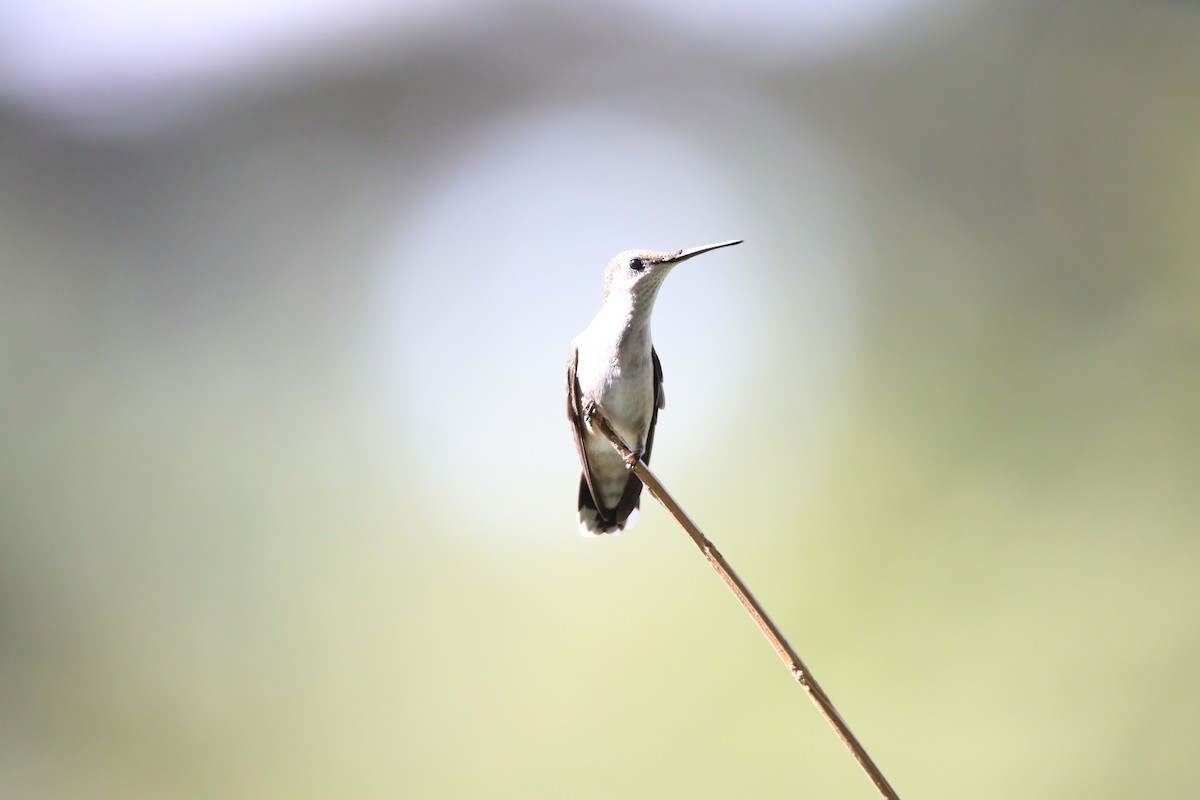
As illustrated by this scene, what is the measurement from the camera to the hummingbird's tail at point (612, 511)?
2.25 metres

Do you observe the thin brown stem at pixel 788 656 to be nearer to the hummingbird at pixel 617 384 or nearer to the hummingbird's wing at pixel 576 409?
the hummingbird at pixel 617 384

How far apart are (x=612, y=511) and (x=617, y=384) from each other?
1.47ft

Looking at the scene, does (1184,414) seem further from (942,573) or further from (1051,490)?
(942,573)

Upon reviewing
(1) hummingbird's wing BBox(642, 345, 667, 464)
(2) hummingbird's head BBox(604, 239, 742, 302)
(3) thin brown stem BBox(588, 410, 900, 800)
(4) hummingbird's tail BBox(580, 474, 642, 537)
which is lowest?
(3) thin brown stem BBox(588, 410, 900, 800)

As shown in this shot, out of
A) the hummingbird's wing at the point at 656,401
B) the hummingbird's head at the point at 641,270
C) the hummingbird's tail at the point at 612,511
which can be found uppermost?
the hummingbird's head at the point at 641,270

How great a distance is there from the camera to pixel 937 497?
5371mm

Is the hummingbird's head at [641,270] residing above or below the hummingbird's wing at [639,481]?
above

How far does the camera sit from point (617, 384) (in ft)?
6.71

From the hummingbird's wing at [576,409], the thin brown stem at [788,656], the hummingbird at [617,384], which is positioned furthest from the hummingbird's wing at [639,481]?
the thin brown stem at [788,656]

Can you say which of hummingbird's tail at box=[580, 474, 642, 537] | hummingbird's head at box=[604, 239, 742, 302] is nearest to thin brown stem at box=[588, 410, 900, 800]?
hummingbird's head at box=[604, 239, 742, 302]

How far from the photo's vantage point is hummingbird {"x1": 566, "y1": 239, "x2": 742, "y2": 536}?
77.7 inches

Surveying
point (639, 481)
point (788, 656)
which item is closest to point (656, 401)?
point (639, 481)

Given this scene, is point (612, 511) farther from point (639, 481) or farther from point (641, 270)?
point (641, 270)

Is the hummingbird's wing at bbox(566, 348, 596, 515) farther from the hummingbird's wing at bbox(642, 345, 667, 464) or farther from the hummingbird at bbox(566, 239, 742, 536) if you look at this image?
the hummingbird's wing at bbox(642, 345, 667, 464)
